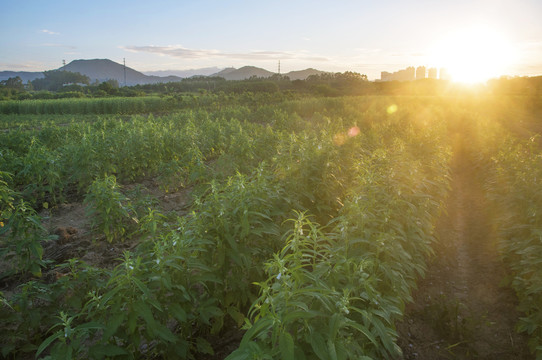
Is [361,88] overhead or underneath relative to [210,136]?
overhead

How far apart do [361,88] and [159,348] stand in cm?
7250

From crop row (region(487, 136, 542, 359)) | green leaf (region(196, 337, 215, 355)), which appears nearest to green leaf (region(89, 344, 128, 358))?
green leaf (region(196, 337, 215, 355))

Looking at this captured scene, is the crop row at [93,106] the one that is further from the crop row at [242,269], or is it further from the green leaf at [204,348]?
the green leaf at [204,348]

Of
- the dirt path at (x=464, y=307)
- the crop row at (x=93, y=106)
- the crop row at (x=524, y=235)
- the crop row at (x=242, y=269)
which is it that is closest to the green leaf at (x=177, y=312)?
the crop row at (x=242, y=269)

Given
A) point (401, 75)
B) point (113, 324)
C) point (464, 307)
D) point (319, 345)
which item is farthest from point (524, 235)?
point (401, 75)

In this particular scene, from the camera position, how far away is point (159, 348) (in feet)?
8.62

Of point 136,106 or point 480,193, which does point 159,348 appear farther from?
point 136,106

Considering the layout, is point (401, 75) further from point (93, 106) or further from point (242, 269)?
point (242, 269)

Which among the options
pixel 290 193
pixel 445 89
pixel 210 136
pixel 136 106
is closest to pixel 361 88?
pixel 445 89

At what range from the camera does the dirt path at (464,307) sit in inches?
132

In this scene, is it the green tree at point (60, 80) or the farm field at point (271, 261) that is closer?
the farm field at point (271, 261)

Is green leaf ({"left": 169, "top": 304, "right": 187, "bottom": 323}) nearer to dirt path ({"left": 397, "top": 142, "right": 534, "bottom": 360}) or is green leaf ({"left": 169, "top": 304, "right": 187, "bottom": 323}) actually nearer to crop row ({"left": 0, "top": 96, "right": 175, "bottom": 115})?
dirt path ({"left": 397, "top": 142, "right": 534, "bottom": 360})

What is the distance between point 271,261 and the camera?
8.93ft

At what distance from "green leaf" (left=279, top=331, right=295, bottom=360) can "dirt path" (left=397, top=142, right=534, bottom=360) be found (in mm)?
2252
